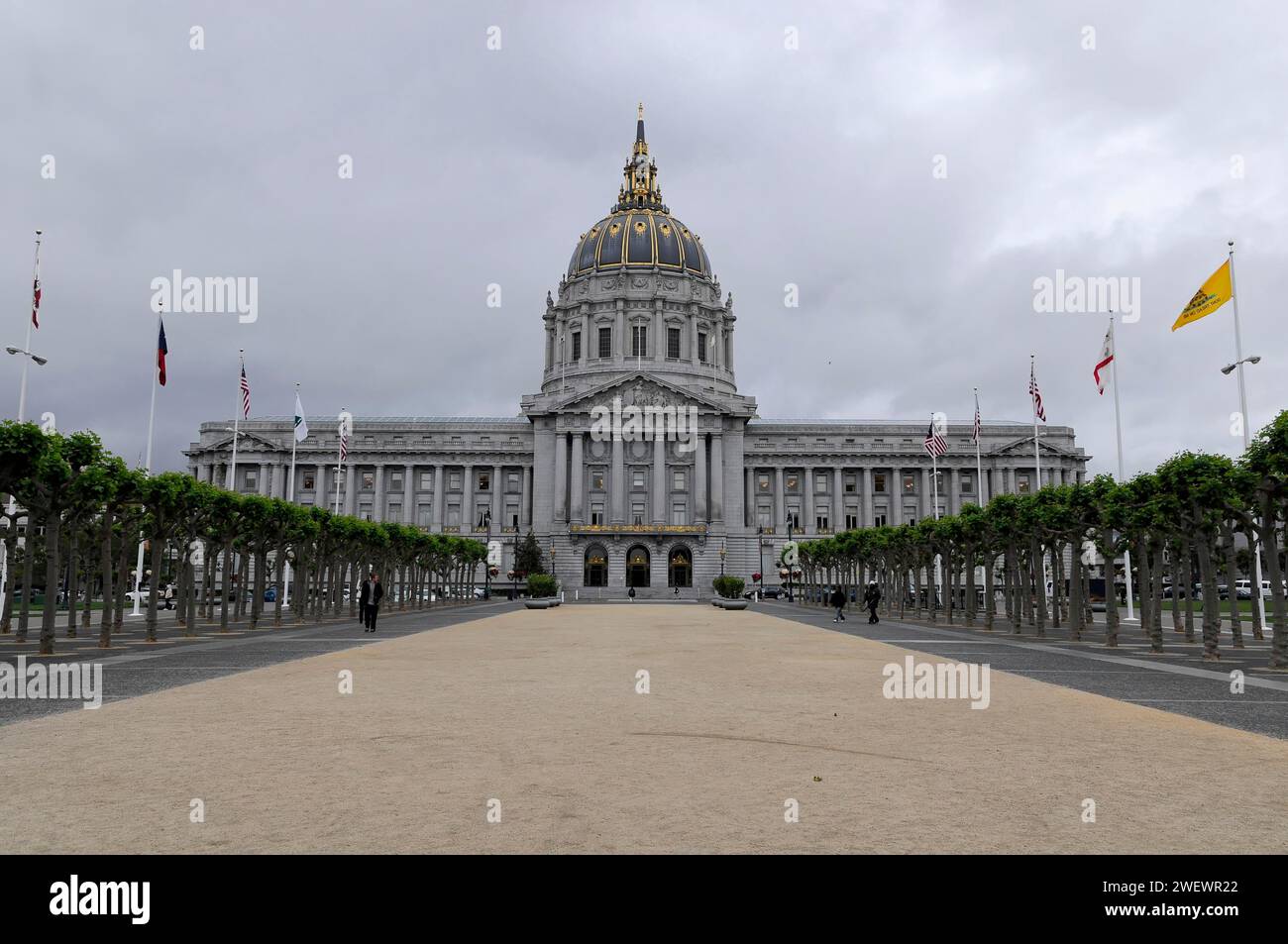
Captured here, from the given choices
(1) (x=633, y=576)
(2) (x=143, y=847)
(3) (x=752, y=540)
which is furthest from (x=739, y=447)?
(2) (x=143, y=847)

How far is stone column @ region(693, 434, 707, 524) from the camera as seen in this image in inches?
4663

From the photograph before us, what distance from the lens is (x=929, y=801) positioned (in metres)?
8.99

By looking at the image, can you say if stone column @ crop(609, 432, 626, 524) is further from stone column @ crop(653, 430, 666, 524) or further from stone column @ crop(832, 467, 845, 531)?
stone column @ crop(832, 467, 845, 531)

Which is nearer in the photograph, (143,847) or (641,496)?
(143,847)

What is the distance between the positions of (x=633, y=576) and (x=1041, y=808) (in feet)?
355

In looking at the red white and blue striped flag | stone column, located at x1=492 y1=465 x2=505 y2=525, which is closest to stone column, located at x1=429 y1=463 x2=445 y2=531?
stone column, located at x1=492 y1=465 x2=505 y2=525

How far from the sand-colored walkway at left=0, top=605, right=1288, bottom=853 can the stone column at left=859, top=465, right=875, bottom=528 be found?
368 ft

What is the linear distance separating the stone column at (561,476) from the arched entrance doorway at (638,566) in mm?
9699

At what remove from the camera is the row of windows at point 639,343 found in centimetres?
13600

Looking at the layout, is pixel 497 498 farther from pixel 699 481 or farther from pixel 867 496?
pixel 867 496

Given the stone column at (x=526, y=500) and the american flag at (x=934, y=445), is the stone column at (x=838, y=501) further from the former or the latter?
the american flag at (x=934, y=445)

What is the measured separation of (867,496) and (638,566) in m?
35.4

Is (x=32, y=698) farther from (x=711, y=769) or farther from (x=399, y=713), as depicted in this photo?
(x=711, y=769)

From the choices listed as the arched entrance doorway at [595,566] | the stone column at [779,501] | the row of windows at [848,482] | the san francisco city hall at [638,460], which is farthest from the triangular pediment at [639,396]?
the arched entrance doorway at [595,566]
